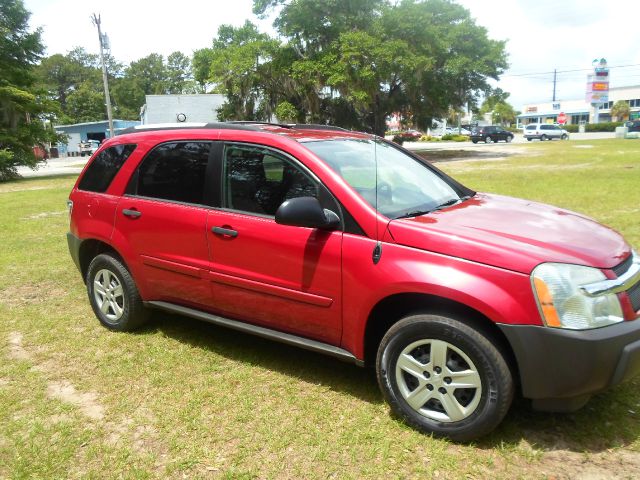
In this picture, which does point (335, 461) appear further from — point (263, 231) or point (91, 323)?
point (91, 323)

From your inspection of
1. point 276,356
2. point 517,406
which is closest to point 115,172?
point 276,356

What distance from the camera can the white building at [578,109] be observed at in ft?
309

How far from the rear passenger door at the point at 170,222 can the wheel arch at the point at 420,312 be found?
129 centimetres

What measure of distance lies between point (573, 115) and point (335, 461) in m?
113

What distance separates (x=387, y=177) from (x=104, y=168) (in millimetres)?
2538

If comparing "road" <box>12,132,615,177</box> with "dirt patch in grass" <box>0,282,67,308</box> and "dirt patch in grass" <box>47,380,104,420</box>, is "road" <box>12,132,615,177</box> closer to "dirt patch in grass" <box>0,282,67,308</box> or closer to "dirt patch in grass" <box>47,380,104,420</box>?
"dirt patch in grass" <box>0,282,67,308</box>

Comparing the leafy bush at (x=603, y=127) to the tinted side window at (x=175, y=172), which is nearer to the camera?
the tinted side window at (x=175, y=172)

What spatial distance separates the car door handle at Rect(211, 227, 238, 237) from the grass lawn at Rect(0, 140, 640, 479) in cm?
101

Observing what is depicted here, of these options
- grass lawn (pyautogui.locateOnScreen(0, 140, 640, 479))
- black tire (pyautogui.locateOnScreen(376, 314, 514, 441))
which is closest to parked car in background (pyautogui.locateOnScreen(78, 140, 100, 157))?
grass lawn (pyautogui.locateOnScreen(0, 140, 640, 479))

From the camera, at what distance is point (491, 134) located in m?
50.9

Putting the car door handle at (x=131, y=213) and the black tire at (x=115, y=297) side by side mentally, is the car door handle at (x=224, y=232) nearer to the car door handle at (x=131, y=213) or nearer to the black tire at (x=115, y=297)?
the car door handle at (x=131, y=213)

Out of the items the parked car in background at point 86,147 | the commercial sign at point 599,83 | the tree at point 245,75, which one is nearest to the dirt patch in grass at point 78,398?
the tree at point 245,75

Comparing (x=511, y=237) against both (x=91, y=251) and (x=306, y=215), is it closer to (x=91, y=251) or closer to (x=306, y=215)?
(x=306, y=215)

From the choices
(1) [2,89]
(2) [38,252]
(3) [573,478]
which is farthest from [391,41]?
(3) [573,478]
